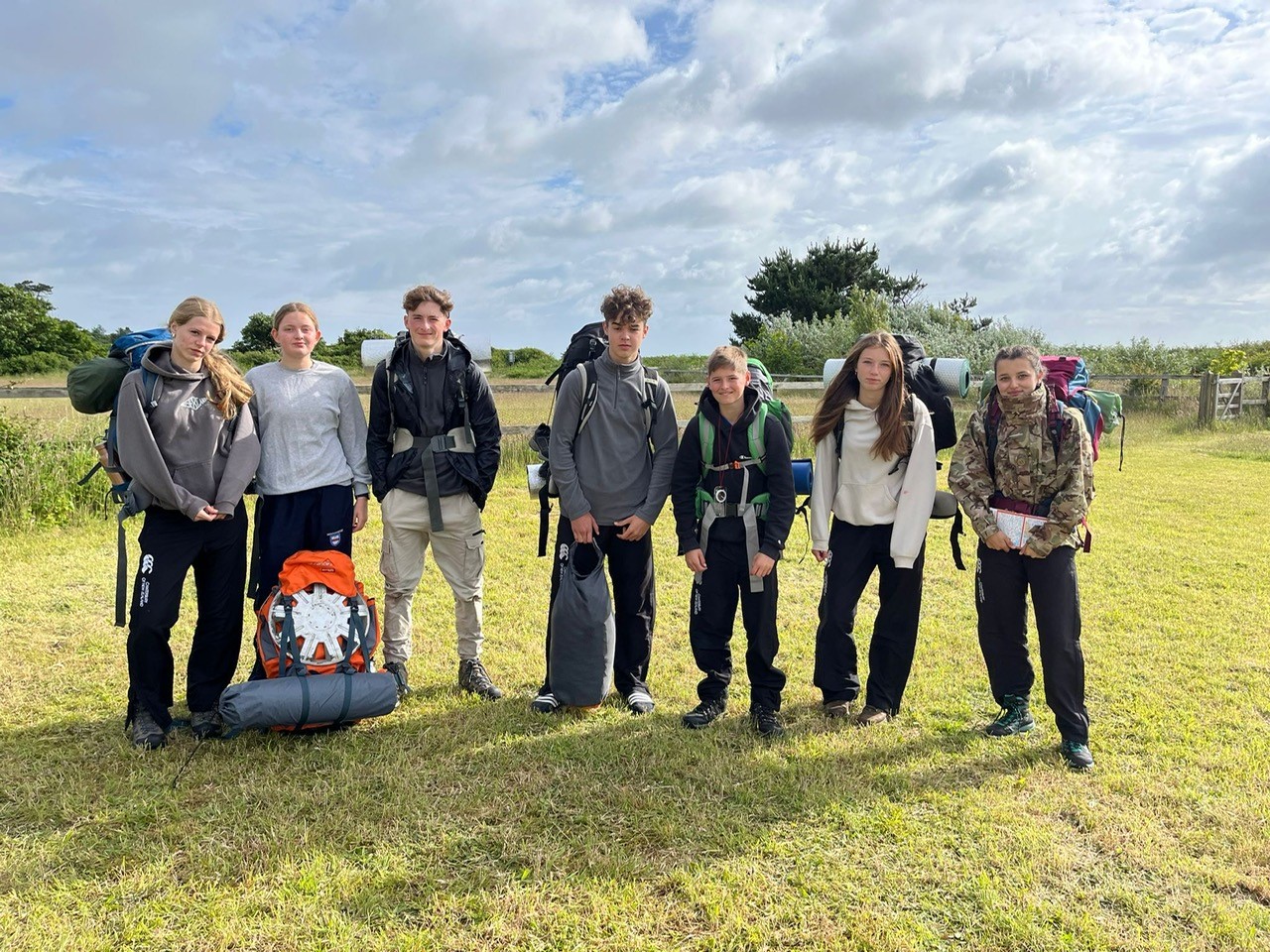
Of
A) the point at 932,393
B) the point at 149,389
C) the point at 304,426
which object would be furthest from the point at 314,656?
the point at 932,393

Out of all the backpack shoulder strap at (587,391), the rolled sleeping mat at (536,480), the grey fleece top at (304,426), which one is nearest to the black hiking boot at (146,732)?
the grey fleece top at (304,426)

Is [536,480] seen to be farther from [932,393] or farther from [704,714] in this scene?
[932,393]

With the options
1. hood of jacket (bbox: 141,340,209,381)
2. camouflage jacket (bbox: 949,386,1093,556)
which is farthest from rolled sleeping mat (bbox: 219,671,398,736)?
camouflage jacket (bbox: 949,386,1093,556)

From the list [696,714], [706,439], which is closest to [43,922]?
[696,714]

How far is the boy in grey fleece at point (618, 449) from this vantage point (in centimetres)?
409

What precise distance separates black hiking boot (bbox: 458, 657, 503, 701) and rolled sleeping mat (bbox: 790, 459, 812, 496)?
192 cm

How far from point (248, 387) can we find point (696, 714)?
→ 8.66ft

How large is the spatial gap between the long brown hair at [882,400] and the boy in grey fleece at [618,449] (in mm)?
753

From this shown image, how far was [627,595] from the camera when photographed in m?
4.31

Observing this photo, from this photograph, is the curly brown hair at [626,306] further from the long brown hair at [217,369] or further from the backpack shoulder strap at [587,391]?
A: the long brown hair at [217,369]

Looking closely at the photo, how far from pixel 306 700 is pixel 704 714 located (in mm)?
1858

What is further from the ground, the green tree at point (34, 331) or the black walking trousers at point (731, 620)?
the green tree at point (34, 331)

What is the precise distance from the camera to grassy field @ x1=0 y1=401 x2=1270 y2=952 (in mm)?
2732

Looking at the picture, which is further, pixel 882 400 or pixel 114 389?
pixel 882 400
